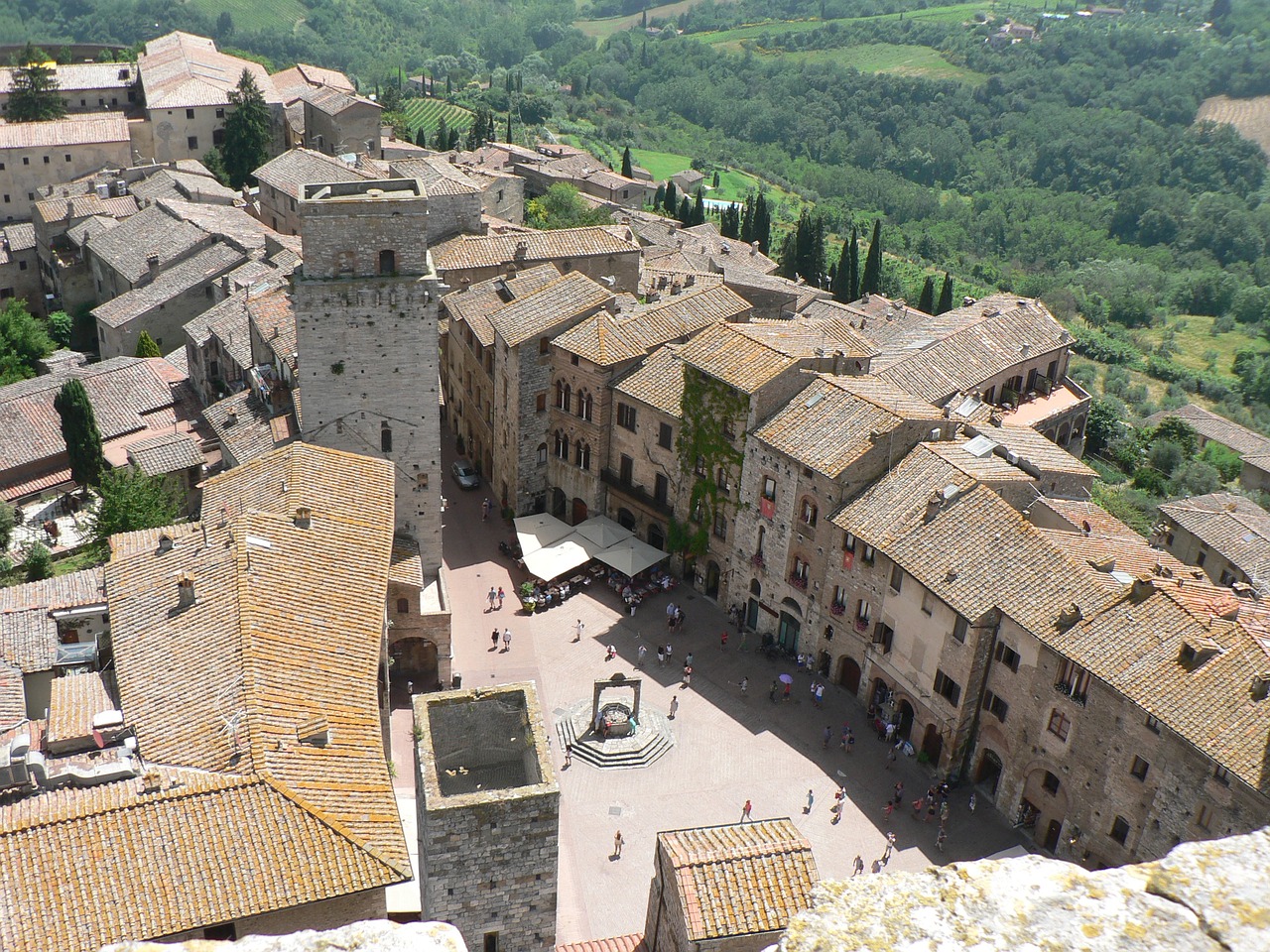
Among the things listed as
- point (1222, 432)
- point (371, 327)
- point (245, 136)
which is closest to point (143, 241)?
point (245, 136)

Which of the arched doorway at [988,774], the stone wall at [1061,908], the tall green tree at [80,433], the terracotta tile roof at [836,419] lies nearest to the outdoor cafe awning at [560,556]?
the terracotta tile roof at [836,419]

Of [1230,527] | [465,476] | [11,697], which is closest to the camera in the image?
[11,697]

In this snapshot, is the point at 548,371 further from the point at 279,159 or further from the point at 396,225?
the point at 279,159

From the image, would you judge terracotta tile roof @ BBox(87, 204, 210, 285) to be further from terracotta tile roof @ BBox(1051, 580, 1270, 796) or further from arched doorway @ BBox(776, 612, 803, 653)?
terracotta tile roof @ BBox(1051, 580, 1270, 796)

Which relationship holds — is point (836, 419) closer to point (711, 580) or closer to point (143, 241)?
point (711, 580)

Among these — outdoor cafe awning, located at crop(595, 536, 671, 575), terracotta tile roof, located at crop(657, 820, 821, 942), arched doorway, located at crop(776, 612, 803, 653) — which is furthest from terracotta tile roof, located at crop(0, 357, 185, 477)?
terracotta tile roof, located at crop(657, 820, 821, 942)

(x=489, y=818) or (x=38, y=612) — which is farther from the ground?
(x=489, y=818)
